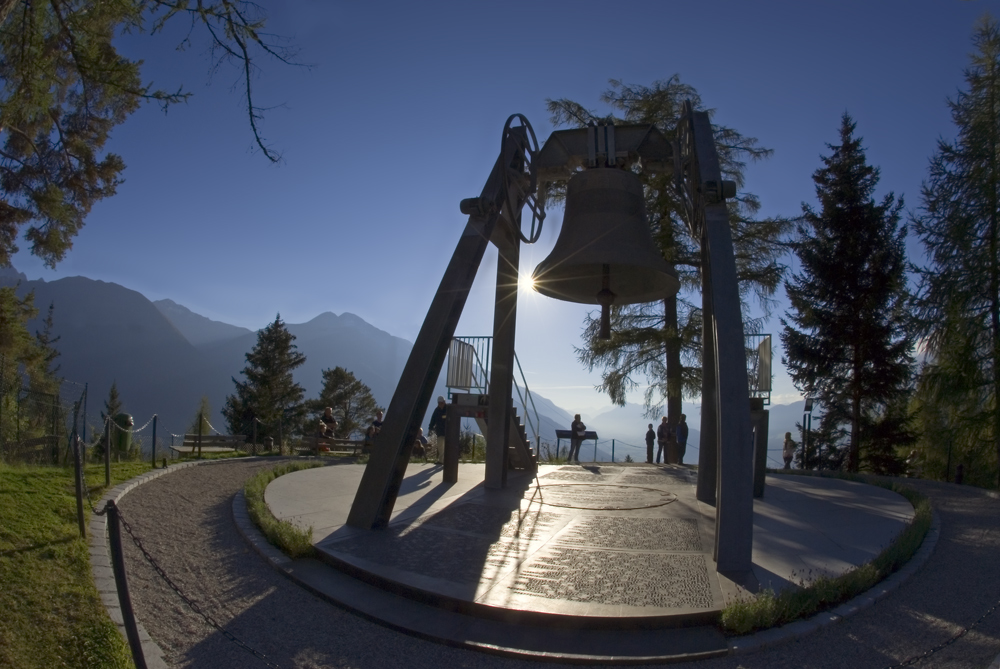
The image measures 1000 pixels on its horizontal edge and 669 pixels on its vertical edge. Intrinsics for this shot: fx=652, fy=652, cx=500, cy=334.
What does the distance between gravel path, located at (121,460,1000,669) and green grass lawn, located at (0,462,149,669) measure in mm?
301

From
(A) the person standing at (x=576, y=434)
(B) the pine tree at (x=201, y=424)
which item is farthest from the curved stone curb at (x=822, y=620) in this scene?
(B) the pine tree at (x=201, y=424)

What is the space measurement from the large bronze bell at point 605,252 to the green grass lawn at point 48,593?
5.09 m

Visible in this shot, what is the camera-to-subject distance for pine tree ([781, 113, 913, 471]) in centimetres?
2070

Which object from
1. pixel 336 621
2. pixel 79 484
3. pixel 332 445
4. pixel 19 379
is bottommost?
pixel 336 621

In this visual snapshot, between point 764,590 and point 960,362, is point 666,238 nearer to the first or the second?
point 960,362

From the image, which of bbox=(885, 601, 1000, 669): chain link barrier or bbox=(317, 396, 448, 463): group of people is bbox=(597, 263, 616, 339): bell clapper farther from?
bbox=(317, 396, 448, 463): group of people

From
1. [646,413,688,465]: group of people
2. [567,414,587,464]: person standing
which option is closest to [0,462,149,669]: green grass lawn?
[567,414,587,464]: person standing

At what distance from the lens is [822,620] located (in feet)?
14.7

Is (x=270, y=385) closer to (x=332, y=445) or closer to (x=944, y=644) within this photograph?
(x=332, y=445)

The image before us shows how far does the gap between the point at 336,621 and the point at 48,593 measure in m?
2.05

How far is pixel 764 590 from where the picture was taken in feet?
15.5

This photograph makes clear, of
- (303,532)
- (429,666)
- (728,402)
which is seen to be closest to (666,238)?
(728,402)

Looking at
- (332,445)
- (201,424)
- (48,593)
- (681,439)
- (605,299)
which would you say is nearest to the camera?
(48,593)

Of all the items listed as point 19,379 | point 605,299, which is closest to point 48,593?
point 605,299
